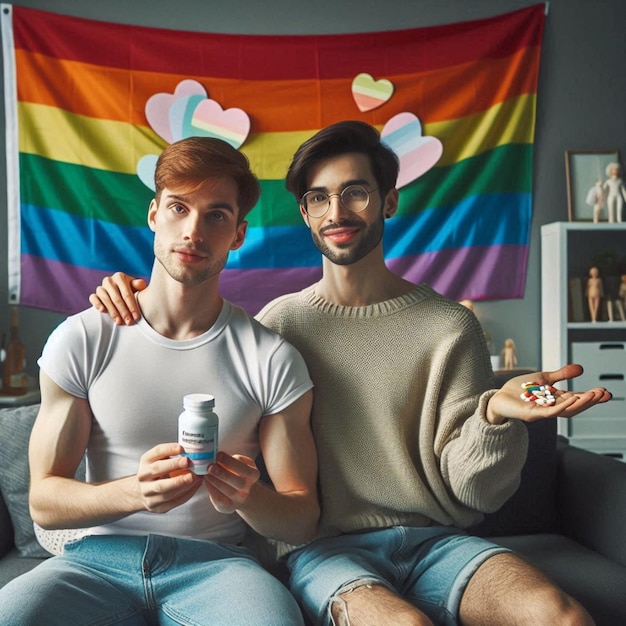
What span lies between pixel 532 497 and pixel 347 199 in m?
0.95

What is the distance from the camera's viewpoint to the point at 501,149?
3814 mm

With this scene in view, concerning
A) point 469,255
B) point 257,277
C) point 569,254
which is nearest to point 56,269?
point 257,277

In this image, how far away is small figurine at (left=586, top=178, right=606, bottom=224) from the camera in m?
3.75

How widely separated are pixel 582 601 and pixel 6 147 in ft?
10.5

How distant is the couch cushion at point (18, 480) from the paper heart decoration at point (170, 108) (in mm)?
2053

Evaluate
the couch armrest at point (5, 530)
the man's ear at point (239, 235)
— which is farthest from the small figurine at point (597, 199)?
the couch armrest at point (5, 530)

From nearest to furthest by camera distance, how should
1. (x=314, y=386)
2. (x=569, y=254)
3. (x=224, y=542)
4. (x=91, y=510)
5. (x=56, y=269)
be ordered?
1. (x=91, y=510)
2. (x=224, y=542)
3. (x=314, y=386)
4. (x=56, y=269)
5. (x=569, y=254)

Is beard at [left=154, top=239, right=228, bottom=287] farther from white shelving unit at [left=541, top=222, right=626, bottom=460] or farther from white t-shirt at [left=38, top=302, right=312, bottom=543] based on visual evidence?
white shelving unit at [left=541, top=222, right=626, bottom=460]

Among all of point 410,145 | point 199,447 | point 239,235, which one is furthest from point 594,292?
point 199,447

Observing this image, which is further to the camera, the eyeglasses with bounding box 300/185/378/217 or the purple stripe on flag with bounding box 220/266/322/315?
the purple stripe on flag with bounding box 220/266/322/315

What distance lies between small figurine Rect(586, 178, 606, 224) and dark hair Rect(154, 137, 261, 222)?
2.57 meters

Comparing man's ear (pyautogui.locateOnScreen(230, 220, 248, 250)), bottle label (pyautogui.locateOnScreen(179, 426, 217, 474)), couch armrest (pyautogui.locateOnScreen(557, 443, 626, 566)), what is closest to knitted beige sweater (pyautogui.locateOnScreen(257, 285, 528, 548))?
man's ear (pyautogui.locateOnScreen(230, 220, 248, 250))

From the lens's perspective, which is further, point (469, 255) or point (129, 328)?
point (469, 255)

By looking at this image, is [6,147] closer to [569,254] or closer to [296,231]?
[296,231]
